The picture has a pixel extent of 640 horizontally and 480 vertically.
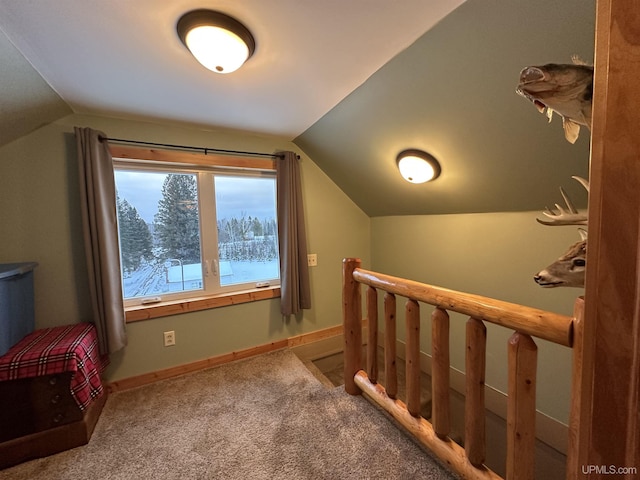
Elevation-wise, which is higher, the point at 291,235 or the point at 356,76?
the point at 356,76

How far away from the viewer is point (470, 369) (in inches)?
43.8

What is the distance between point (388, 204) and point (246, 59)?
1.91m

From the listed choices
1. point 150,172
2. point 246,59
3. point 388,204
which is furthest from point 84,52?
point 388,204

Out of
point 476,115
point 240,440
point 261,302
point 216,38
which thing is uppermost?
point 216,38

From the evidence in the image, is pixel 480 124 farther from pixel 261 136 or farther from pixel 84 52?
pixel 84 52

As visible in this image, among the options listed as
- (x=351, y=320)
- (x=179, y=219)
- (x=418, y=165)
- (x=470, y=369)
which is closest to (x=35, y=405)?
(x=179, y=219)

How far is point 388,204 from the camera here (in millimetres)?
2785

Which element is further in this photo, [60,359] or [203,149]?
[203,149]

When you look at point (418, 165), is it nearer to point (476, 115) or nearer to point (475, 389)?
point (476, 115)

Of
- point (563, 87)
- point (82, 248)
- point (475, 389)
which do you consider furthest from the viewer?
point (82, 248)

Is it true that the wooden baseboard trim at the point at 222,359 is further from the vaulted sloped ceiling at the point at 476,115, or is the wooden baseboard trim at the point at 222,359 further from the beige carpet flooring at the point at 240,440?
the vaulted sloped ceiling at the point at 476,115

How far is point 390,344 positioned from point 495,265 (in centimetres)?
120

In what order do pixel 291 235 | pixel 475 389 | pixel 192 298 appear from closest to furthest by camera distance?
pixel 475 389 < pixel 192 298 < pixel 291 235

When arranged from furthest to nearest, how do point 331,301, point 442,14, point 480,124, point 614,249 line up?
1. point 331,301
2. point 480,124
3. point 442,14
4. point 614,249
